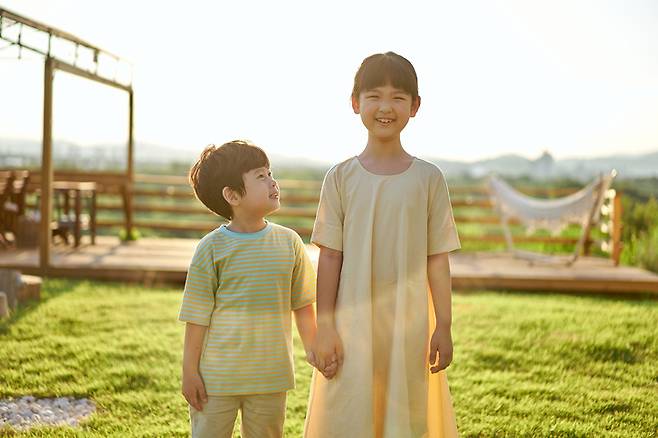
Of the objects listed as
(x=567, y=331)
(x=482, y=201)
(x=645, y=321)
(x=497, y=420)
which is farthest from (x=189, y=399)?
(x=482, y=201)

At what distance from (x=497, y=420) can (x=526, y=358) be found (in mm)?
1125

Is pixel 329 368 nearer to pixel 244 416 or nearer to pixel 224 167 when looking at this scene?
pixel 244 416

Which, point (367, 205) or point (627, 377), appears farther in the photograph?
point (627, 377)

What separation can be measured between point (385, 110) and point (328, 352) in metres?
0.63

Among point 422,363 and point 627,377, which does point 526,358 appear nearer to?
point 627,377

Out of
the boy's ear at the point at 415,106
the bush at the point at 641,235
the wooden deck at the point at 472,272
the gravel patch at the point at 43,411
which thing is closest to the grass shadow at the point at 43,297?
the wooden deck at the point at 472,272

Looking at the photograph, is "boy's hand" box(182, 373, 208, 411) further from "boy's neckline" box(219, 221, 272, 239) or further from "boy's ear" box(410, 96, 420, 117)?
"boy's ear" box(410, 96, 420, 117)

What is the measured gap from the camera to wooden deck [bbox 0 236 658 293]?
6.76 m

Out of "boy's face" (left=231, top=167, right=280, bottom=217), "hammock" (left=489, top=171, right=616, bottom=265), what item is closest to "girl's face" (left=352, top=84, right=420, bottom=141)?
"boy's face" (left=231, top=167, right=280, bottom=217)

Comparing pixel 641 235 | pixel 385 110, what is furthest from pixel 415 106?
pixel 641 235

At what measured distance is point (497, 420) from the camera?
10.4 ft

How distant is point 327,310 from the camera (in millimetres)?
1795

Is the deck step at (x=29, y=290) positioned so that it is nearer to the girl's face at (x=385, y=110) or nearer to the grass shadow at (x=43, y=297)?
the grass shadow at (x=43, y=297)

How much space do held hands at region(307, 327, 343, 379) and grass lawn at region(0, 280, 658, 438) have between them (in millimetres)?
1336
